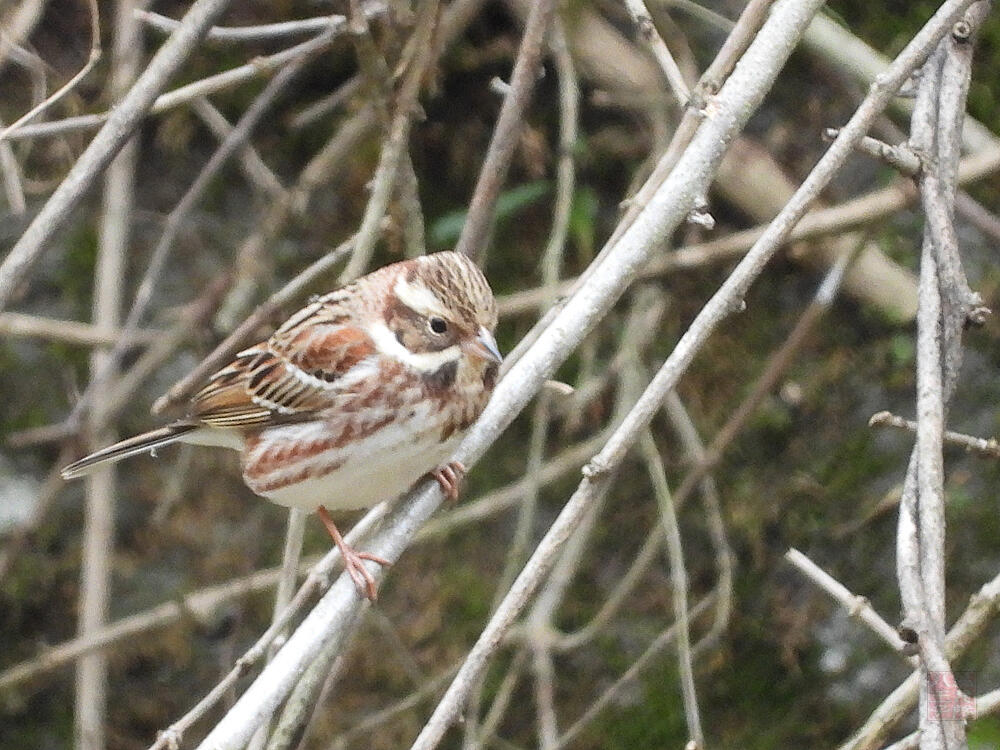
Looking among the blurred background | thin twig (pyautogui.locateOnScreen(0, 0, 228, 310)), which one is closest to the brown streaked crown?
thin twig (pyautogui.locateOnScreen(0, 0, 228, 310))

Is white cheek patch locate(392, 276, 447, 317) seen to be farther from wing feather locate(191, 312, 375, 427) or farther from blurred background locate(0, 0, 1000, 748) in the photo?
blurred background locate(0, 0, 1000, 748)

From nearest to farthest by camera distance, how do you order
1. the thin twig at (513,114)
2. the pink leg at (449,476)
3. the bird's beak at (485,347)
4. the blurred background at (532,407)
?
the bird's beak at (485,347) → the pink leg at (449,476) → the thin twig at (513,114) → the blurred background at (532,407)

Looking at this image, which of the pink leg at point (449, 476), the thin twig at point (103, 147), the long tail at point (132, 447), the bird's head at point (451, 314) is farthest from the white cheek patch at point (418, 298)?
the long tail at point (132, 447)

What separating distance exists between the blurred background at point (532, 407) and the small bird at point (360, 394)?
0.48m

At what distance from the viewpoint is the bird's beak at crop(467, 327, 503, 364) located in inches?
98.2

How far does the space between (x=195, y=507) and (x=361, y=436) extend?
1.79 meters

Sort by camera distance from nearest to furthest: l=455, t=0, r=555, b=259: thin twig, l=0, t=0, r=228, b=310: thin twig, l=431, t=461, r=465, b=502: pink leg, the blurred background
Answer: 1. l=0, t=0, r=228, b=310: thin twig
2. l=431, t=461, r=465, b=502: pink leg
3. l=455, t=0, r=555, b=259: thin twig
4. the blurred background

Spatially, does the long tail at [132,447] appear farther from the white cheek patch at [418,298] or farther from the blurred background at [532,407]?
the white cheek patch at [418,298]

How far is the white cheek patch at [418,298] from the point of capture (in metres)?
2.57

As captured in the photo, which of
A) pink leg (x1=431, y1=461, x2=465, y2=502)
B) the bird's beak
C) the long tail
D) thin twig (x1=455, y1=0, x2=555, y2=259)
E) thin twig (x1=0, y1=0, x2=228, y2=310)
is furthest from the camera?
the long tail

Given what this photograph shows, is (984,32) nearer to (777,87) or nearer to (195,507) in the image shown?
(777,87)

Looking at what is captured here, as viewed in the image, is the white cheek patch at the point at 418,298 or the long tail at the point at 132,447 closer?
the white cheek patch at the point at 418,298

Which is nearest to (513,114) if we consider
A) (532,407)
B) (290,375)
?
(290,375)

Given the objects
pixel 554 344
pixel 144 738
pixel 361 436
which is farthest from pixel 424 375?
pixel 144 738
